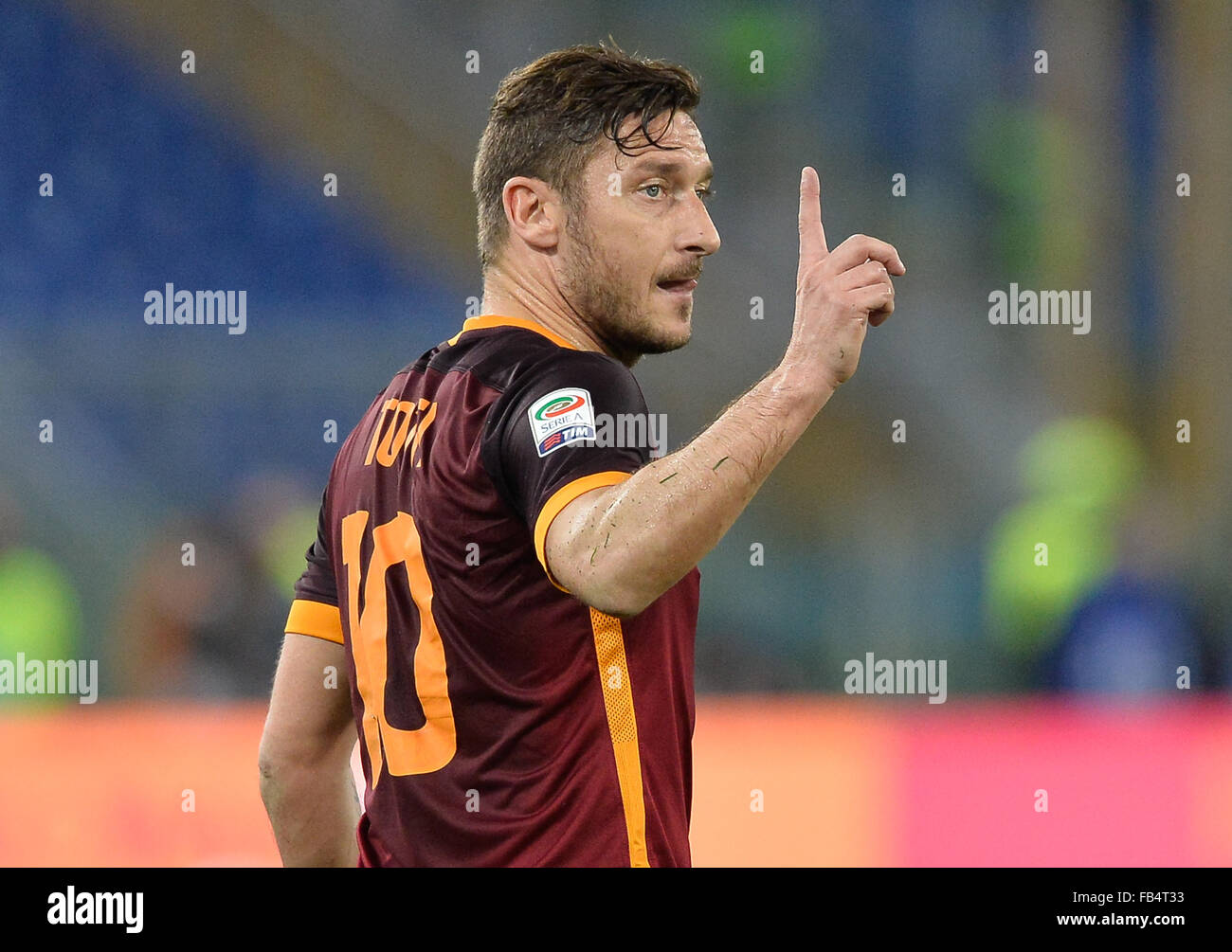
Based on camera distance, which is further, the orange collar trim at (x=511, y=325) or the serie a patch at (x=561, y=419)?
the orange collar trim at (x=511, y=325)

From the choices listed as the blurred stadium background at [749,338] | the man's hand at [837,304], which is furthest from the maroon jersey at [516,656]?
the blurred stadium background at [749,338]

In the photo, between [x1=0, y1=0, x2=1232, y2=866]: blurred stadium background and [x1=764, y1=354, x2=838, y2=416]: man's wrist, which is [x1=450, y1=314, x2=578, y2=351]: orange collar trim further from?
[x1=0, y1=0, x2=1232, y2=866]: blurred stadium background

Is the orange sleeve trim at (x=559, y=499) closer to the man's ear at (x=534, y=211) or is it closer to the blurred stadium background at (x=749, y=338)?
the man's ear at (x=534, y=211)

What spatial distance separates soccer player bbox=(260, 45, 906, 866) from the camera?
1751 mm

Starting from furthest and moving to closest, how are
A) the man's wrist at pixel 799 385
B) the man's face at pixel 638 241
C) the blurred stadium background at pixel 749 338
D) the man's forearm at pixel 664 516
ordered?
the blurred stadium background at pixel 749 338 < the man's face at pixel 638 241 < the man's wrist at pixel 799 385 < the man's forearm at pixel 664 516

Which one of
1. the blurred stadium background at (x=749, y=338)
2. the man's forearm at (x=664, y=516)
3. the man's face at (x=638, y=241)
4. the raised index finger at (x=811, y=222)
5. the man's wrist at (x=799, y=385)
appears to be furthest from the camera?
the blurred stadium background at (x=749, y=338)

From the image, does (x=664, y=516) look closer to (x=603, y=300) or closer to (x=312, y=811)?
(x=603, y=300)

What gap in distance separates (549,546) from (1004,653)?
747 cm

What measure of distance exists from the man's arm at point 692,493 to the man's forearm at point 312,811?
0.83 meters

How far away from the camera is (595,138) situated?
2.16m

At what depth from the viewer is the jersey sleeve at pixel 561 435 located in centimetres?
174

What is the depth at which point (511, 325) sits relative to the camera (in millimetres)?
2076

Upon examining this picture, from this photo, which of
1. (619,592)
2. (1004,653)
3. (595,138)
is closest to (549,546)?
(619,592)
